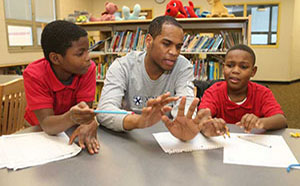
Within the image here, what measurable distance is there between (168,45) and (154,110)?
22.5 inches

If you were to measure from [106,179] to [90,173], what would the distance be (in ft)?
0.20

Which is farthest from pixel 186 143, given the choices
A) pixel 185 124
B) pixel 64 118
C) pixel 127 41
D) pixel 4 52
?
pixel 4 52

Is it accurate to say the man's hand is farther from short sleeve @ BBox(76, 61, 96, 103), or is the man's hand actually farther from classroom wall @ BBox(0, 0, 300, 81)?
classroom wall @ BBox(0, 0, 300, 81)

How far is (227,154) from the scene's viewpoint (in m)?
0.85

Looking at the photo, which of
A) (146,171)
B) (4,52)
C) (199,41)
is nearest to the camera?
(146,171)

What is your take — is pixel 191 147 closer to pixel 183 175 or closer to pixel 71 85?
pixel 183 175

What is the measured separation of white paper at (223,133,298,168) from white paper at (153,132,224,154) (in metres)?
0.04

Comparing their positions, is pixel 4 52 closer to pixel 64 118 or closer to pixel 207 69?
pixel 207 69

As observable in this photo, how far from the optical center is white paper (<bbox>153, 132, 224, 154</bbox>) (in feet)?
2.92

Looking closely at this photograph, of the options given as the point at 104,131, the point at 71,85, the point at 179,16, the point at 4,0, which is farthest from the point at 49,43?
the point at 4,0

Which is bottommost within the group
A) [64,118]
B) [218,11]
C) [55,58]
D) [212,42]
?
[64,118]

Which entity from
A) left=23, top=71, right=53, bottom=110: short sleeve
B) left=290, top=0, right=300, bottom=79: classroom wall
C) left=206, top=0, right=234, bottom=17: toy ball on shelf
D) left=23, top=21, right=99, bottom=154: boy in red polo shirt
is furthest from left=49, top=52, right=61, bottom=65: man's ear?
left=290, top=0, right=300, bottom=79: classroom wall

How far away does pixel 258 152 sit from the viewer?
876 mm

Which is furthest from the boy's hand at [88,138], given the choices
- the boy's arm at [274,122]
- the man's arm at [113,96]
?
the boy's arm at [274,122]
